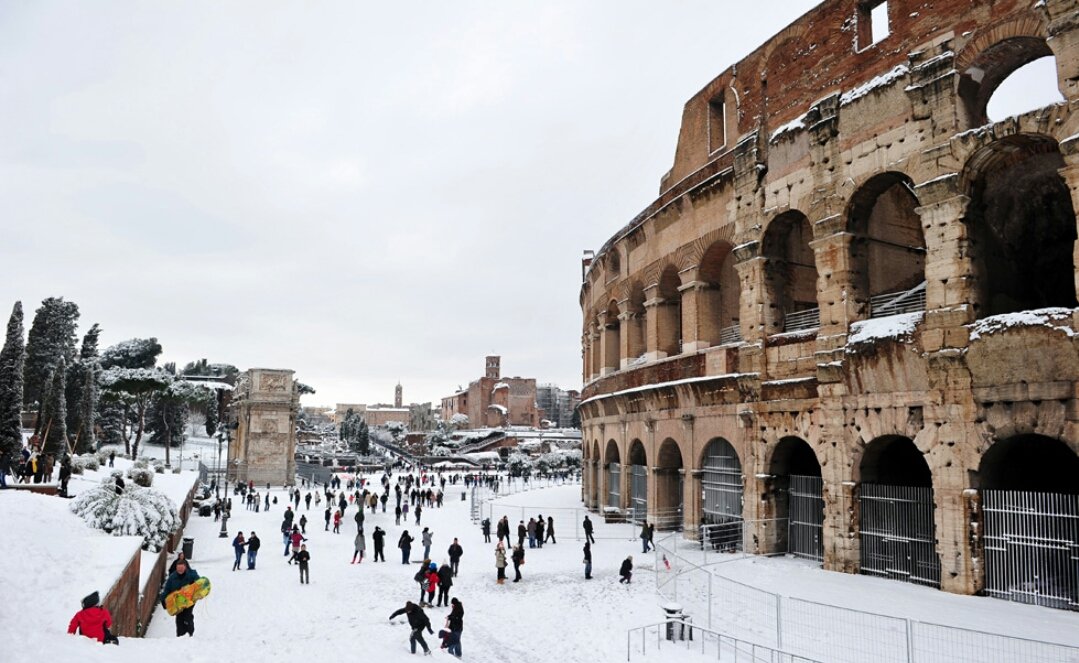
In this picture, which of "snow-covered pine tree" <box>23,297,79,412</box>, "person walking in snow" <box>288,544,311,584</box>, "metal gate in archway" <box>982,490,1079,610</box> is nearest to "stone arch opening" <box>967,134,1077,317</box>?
"metal gate in archway" <box>982,490,1079,610</box>

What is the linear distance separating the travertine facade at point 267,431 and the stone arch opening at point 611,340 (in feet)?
101

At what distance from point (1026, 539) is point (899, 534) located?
9.58ft

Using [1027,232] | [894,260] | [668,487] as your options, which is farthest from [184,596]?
[1027,232]

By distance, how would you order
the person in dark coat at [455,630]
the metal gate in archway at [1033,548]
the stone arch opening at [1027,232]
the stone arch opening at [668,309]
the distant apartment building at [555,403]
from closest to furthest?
the person in dark coat at [455,630]
the metal gate in archway at [1033,548]
the stone arch opening at [1027,232]
the stone arch opening at [668,309]
the distant apartment building at [555,403]

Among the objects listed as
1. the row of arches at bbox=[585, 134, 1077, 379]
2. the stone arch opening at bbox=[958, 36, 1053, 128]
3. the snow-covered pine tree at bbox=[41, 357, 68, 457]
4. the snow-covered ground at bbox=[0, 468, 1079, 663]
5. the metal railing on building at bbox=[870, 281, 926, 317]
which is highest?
the stone arch opening at bbox=[958, 36, 1053, 128]

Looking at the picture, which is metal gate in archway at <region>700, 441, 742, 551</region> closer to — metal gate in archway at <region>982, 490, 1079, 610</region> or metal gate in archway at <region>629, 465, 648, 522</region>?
metal gate in archway at <region>629, 465, 648, 522</region>

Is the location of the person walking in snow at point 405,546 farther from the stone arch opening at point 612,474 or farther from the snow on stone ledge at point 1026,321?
the snow on stone ledge at point 1026,321

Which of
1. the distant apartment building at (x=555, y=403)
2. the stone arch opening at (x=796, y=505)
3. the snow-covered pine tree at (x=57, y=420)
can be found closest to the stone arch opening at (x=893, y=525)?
the stone arch opening at (x=796, y=505)

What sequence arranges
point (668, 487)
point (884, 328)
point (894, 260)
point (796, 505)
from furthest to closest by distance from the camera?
point (668, 487) → point (894, 260) → point (796, 505) → point (884, 328)

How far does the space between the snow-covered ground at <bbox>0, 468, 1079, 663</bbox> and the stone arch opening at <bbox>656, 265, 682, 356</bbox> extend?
617 centimetres

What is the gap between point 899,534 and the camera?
16.4 m

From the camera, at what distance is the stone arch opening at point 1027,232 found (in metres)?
16.7

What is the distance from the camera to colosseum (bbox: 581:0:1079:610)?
14.1m

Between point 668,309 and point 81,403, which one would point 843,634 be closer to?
point 668,309
